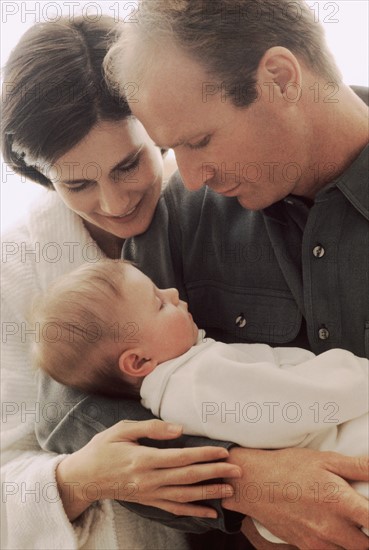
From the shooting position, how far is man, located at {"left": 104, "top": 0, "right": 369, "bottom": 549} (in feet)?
4.12

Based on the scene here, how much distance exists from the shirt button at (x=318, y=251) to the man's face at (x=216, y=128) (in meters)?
0.14

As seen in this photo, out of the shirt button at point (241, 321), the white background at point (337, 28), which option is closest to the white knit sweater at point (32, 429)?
the white background at point (337, 28)

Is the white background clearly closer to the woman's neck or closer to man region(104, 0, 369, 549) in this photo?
the woman's neck

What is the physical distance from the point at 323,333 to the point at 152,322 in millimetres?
331

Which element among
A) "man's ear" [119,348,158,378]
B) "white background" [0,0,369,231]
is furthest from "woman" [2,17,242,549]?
"white background" [0,0,369,231]

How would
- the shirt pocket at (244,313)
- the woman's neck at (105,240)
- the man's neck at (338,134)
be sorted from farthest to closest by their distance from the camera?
the woman's neck at (105,240) → the shirt pocket at (244,313) → the man's neck at (338,134)

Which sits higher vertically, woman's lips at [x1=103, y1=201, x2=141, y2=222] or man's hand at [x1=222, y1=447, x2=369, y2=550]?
woman's lips at [x1=103, y1=201, x2=141, y2=222]

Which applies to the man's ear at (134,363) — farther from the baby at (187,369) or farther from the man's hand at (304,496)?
the man's hand at (304,496)

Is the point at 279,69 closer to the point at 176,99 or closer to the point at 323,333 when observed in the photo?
the point at 176,99

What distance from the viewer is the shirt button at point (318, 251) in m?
1.40

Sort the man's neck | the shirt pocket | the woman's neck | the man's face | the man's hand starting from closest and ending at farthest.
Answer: the man's hand < the man's face < the man's neck < the shirt pocket < the woman's neck

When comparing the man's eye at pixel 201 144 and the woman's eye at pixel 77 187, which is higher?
the man's eye at pixel 201 144

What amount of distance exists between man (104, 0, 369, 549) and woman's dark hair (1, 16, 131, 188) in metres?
0.08

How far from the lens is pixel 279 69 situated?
50.9 inches
